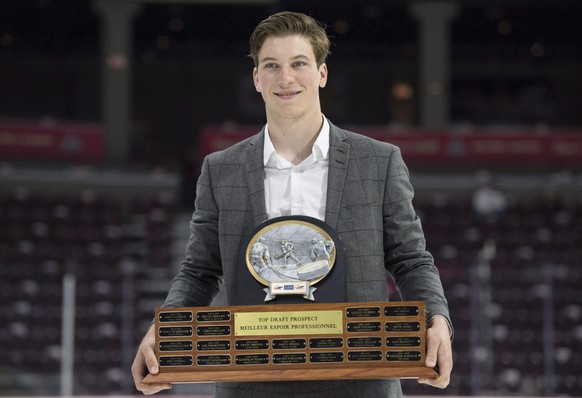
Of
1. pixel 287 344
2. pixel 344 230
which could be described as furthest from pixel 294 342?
pixel 344 230

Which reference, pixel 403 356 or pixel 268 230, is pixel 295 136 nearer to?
pixel 268 230

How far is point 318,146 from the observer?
5.98ft

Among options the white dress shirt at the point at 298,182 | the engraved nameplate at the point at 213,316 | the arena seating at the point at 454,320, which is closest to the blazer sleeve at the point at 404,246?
the white dress shirt at the point at 298,182

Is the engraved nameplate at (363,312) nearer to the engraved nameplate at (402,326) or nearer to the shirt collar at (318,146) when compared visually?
the engraved nameplate at (402,326)

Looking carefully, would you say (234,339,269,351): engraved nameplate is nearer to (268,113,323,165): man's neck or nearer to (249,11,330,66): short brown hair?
(268,113,323,165): man's neck

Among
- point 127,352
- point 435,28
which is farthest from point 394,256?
point 435,28

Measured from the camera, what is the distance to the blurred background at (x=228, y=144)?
8.80 metres

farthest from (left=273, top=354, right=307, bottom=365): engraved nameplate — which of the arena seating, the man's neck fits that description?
the arena seating

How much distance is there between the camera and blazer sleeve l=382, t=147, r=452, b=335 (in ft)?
5.89

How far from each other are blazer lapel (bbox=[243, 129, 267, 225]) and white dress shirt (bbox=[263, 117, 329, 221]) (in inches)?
0.5

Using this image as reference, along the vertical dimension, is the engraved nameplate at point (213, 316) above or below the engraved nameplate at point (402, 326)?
above

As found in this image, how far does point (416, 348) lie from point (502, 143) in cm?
1422

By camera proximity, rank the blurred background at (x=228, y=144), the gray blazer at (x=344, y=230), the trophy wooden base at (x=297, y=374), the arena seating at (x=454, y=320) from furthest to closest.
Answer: the blurred background at (x=228, y=144)
the arena seating at (x=454, y=320)
the gray blazer at (x=344, y=230)
the trophy wooden base at (x=297, y=374)

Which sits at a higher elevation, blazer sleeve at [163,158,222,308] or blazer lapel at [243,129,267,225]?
blazer lapel at [243,129,267,225]
